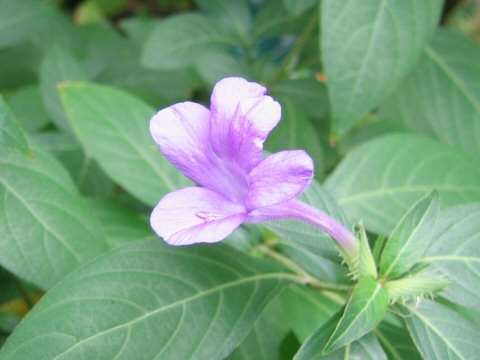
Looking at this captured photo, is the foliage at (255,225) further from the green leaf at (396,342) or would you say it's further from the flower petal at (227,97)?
the flower petal at (227,97)

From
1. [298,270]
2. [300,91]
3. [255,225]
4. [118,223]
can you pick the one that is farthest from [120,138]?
[300,91]

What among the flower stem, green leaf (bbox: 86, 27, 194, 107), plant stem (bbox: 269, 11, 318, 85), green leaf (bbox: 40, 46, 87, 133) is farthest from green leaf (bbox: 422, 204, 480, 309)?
green leaf (bbox: 86, 27, 194, 107)

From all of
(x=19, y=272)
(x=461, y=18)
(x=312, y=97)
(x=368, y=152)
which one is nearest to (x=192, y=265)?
(x=19, y=272)

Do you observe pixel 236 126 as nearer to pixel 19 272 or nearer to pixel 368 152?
pixel 19 272

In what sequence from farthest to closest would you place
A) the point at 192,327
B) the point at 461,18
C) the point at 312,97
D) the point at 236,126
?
the point at 461,18 → the point at 312,97 → the point at 192,327 → the point at 236,126

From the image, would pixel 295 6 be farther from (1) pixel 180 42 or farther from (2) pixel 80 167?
(2) pixel 80 167

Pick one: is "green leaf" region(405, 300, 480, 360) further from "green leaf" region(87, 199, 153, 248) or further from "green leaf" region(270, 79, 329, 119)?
"green leaf" region(270, 79, 329, 119)

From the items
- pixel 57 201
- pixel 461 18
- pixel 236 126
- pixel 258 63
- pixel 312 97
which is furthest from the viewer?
pixel 461 18

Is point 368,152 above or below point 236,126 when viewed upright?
below
